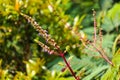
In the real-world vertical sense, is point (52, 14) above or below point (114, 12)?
above

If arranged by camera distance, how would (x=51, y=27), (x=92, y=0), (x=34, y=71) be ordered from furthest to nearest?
(x=92, y=0) < (x=51, y=27) < (x=34, y=71)

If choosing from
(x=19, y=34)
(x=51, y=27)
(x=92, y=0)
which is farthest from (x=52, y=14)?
(x=92, y=0)

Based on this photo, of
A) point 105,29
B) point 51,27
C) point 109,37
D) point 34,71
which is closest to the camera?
point 34,71

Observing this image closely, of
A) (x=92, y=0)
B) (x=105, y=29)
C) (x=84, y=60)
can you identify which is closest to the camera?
(x=84, y=60)

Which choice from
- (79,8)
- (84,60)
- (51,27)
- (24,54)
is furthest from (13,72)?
(79,8)

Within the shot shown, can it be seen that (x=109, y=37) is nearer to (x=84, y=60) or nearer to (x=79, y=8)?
(x=84, y=60)

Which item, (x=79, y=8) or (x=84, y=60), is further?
(x=79, y=8)

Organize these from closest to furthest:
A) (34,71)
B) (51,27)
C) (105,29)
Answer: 1. (34,71)
2. (51,27)
3. (105,29)

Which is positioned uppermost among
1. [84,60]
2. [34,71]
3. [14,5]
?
[14,5]

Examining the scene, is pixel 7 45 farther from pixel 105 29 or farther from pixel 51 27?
pixel 105 29
